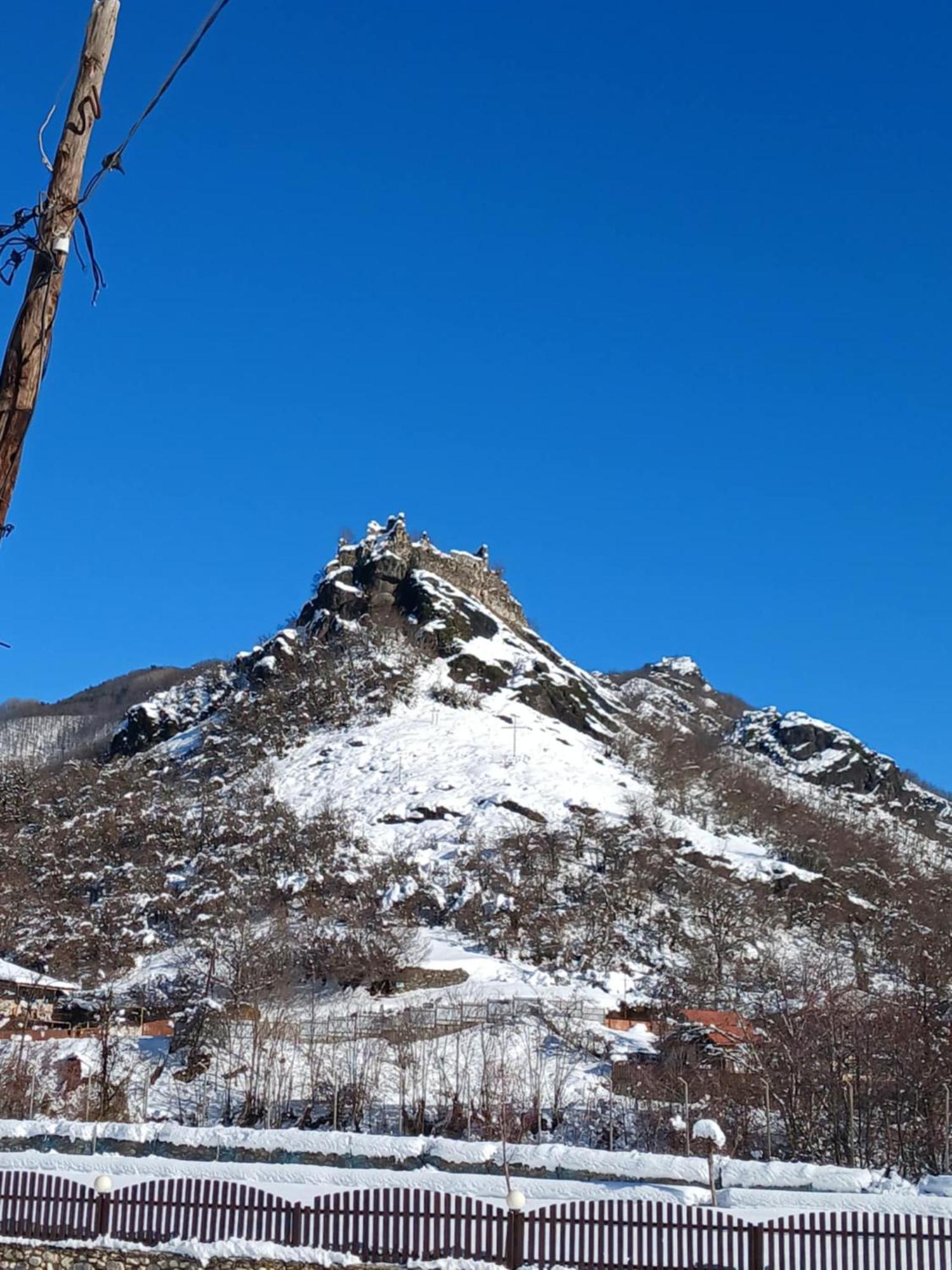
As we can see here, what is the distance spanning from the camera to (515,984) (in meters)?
45.0

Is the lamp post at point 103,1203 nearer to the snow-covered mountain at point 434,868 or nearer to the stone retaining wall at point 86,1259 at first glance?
the stone retaining wall at point 86,1259

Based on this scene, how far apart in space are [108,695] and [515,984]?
14570 cm

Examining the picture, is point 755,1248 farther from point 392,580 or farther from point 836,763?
point 836,763

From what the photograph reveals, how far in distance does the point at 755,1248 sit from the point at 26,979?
36.2 meters

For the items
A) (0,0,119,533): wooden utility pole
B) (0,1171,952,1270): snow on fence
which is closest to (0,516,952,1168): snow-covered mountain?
(0,1171,952,1270): snow on fence

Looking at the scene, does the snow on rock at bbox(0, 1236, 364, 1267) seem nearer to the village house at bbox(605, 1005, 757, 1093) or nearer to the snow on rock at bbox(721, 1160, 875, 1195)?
the snow on rock at bbox(721, 1160, 875, 1195)

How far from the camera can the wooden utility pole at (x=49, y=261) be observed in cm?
585

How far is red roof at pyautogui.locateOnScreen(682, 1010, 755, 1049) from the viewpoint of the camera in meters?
34.7

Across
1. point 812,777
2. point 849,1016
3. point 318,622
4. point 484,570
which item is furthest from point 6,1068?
point 812,777

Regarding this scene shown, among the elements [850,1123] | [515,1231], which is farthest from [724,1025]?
[515,1231]

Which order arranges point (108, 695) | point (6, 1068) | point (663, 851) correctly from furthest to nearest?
point (108, 695)
point (663, 851)
point (6, 1068)

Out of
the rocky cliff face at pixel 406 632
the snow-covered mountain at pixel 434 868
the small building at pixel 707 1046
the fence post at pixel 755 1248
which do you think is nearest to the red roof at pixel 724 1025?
the small building at pixel 707 1046

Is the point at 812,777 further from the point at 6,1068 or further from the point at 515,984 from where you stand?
the point at 6,1068

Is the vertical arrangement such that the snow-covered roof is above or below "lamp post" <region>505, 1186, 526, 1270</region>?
above
